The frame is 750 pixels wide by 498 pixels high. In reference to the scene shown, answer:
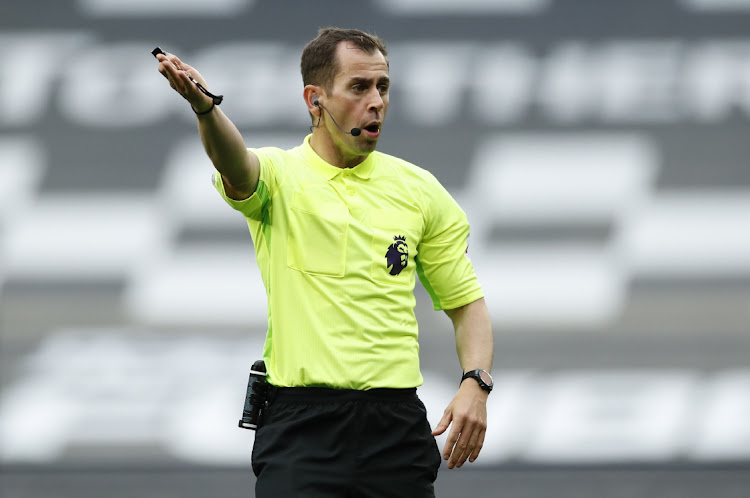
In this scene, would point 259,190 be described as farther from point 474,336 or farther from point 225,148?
point 474,336

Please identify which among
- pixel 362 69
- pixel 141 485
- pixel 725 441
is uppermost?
pixel 362 69

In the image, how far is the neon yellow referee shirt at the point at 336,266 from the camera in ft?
7.23

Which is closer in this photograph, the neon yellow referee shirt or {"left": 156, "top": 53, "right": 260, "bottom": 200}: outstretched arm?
{"left": 156, "top": 53, "right": 260, "bottom": 200}: outstretched arm

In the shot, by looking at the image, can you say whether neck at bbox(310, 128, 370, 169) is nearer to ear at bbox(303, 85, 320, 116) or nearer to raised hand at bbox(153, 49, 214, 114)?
ear at bbox(303, 85, 320, 116)

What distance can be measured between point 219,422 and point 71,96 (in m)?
1.87

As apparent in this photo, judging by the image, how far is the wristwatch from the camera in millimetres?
2301

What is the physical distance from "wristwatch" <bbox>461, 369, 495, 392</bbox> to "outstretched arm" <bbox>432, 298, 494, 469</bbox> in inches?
0.4

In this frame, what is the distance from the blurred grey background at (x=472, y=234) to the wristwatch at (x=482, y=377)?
8.29 ft

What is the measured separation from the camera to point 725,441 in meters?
4.88

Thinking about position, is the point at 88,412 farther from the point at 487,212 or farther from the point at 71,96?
the point at 487,212

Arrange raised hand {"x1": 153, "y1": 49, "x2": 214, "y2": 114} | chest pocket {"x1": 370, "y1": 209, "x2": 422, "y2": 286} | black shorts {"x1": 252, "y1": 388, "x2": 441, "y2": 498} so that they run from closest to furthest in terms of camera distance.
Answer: raised hand {"x1": 153, "y1": 49, "x2": 214, "y2": 114}, black shorts {"x1": 252, "y1": 388, "x2": 441, "y2": 498}, chest pocket {"x1": 370, "y1": 209, "x2": 422, "y2": 286}

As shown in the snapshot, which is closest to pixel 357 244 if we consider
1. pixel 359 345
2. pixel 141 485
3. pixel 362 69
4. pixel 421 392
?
pixel 359 345

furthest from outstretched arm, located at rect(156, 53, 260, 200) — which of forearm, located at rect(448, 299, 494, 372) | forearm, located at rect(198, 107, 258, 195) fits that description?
forearm, located at rect(448, 299, 494, 372)

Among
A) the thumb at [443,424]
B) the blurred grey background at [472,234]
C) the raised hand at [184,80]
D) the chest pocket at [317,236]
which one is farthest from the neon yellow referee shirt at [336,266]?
the blurred grey background at [472,234]
